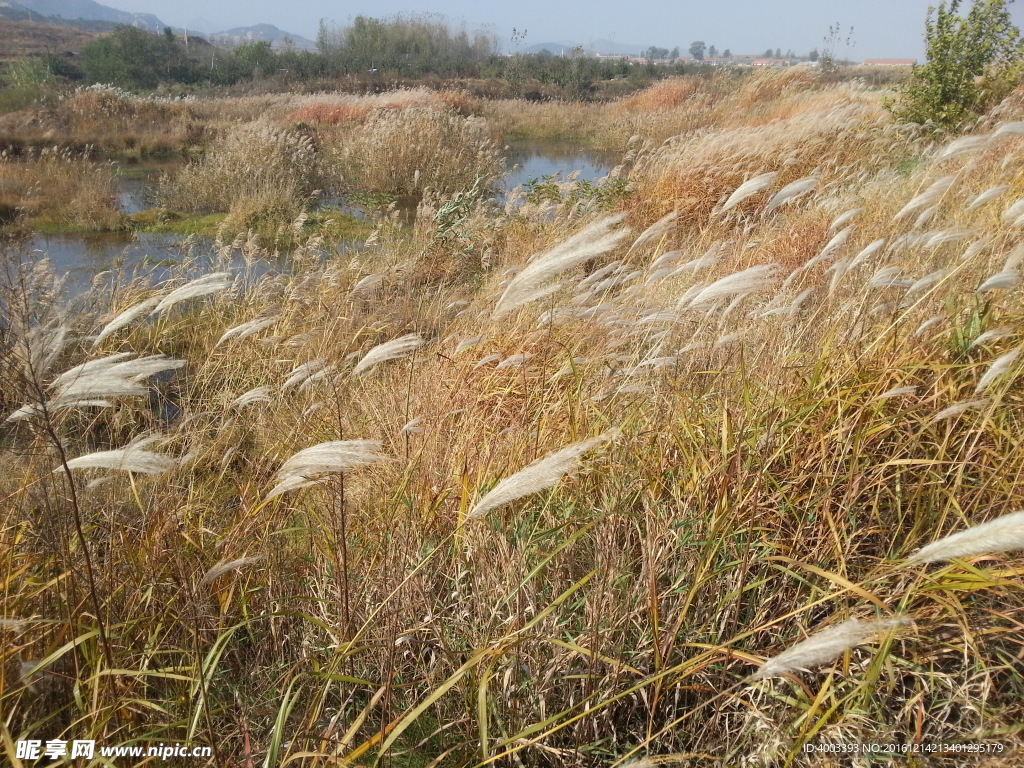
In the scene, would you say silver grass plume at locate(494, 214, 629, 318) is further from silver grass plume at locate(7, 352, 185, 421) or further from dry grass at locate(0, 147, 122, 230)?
dry grass at locate(0, 147, 122, 230)

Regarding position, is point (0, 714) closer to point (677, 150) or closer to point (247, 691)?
point (247, 691)

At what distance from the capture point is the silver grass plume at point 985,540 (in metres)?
0.68

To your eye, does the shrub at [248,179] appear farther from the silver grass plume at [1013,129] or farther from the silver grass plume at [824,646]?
the silver grass plume at [824,646]

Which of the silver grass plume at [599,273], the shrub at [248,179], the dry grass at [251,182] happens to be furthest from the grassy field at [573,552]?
the shrub at [248,179]

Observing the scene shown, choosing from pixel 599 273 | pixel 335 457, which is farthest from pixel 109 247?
pixel 335 457

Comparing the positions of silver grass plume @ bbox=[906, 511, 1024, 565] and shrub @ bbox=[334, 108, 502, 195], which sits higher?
shrub @ bbox=[334, 108, 502, 195]

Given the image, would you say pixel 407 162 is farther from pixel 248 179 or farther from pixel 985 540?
pixel 985 540

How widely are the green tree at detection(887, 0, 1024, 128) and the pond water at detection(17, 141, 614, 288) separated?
466cm

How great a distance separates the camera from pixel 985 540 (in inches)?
28.2

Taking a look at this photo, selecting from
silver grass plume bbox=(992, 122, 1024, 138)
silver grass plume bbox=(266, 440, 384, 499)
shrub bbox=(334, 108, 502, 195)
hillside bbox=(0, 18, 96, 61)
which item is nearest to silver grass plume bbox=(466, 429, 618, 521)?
silver grass plume bbox=(266, 440, 384, 499)

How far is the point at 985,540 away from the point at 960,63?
993 cm

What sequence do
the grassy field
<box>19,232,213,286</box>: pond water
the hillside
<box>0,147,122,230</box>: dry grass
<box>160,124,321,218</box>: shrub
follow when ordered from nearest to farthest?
the grassy field
<box>19,232,213,286</box>: pond water
<box>0,147,122,230</box>: dry grass
<box>160,124,321,218</box>: shrub
the hillside

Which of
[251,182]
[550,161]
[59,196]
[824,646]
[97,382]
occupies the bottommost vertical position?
[824,646]

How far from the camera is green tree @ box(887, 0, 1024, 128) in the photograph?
7777mm
